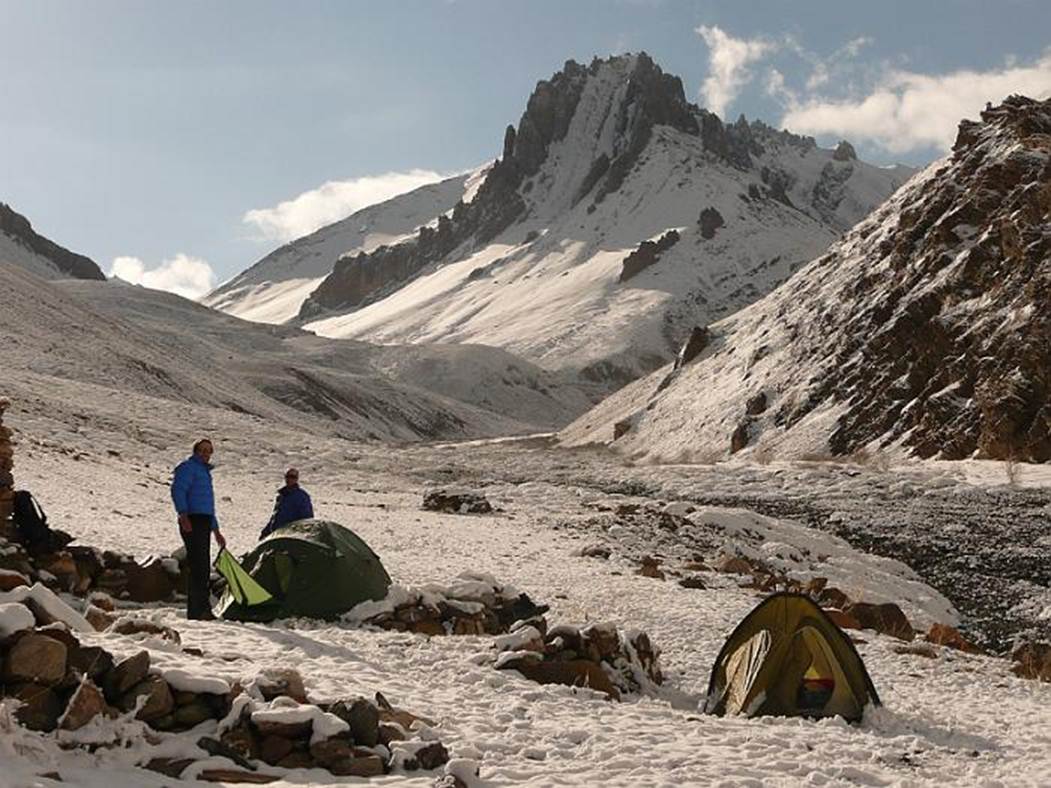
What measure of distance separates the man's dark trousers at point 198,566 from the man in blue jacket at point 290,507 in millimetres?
2709

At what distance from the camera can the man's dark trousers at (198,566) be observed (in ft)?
43.0

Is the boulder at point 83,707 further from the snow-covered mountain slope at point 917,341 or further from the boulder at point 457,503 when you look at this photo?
the snow-covered mountain slope at point 917,341

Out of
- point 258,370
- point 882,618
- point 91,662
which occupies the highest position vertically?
point 258,370

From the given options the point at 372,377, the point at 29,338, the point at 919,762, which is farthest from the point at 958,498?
the point at 372,377

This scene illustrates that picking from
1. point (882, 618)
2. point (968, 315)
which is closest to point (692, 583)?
point (882, 618)

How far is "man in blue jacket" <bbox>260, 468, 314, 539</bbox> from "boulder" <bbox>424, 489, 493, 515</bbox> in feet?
52.3

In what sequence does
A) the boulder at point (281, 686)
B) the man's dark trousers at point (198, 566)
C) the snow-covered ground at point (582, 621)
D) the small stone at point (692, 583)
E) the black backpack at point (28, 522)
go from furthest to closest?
the small stone at point (692, 583) < the black backpack at point (28, 522) < the man's dark trousers at point (198, 566) < the snow-covered ground at point (582, 621) < the boulder at point (281, 686)

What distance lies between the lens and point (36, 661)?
764 centimetres

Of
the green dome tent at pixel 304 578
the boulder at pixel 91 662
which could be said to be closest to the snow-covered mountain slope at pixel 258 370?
the green dome tent at pixel 304 578

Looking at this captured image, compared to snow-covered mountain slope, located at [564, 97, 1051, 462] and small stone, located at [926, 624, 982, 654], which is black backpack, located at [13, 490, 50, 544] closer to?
small stone, located at [926, 624, 982, 654]

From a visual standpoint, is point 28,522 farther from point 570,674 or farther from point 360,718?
point 570,674

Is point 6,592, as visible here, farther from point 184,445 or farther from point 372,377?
point 372,377

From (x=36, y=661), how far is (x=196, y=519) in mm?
5755

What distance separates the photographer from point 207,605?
43.3ft
